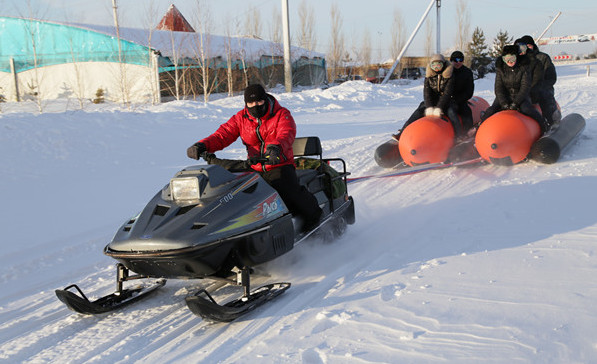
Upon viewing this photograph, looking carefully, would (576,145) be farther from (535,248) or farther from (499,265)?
(499,265)

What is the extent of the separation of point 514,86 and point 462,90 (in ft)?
2.71

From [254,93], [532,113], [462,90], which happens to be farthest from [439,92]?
[254,93]

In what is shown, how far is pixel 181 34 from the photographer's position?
2492cm

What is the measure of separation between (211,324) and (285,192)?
1358 mm

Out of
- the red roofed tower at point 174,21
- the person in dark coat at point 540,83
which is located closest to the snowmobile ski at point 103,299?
the person in dark coat at point 540,83

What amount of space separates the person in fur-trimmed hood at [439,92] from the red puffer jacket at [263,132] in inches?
179

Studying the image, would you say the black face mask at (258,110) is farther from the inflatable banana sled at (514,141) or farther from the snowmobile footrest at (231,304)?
the inflatable banana sled at (514,141)

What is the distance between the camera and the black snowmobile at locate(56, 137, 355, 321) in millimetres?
3611

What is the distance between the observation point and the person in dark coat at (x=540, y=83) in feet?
29.1

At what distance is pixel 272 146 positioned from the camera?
445cm

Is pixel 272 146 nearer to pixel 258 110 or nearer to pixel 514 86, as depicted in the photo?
pixel 258 110

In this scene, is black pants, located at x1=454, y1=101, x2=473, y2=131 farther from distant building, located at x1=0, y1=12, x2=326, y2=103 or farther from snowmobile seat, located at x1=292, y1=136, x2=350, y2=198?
distant building, located at x1=0, y1=12, x2=326, y2=103

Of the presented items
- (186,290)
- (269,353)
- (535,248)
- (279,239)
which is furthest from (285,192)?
(535,248)

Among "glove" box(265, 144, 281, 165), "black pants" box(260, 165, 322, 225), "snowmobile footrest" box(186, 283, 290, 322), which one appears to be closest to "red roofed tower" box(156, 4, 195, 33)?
"black pants" box(260, 165, 322, 225)
